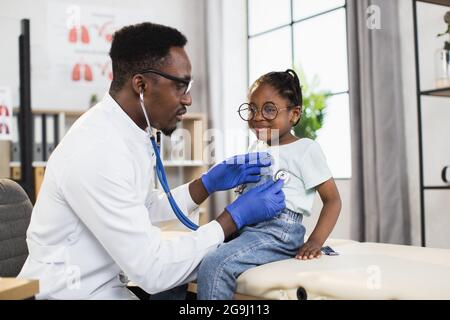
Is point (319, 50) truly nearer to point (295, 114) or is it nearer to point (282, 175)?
point (295, 114)

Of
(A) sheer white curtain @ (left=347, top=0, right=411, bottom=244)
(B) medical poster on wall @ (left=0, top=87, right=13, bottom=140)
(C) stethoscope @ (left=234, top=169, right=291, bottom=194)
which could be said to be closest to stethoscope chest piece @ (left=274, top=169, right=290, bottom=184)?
(C) stethoscope @ (left=234, top=169, right=291, bottom=194)

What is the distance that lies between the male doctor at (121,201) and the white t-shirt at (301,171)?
0.08 metres

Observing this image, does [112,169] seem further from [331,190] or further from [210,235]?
[331,190]

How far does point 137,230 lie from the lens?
41.9 inches

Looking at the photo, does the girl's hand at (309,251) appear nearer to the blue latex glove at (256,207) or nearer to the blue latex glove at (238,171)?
the blue latex glove at (256,207)

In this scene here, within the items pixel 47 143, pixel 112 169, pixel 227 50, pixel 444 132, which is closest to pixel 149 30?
pixel 112 169

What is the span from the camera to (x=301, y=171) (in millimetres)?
1349

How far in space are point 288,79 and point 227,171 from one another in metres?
0.31

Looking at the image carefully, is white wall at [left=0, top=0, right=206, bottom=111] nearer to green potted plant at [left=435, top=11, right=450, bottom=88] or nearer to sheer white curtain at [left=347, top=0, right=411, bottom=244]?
sheer white curtain at [left=347, top=0, right=411, bottom=244]

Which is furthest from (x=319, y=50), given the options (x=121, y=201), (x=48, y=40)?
(x=121, y=201)

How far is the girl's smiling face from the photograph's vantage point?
1434mm

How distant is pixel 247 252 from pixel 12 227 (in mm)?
648

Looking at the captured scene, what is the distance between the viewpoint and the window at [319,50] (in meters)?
3.54

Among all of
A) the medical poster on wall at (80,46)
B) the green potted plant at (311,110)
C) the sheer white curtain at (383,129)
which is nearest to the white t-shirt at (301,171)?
the sheer white curtain at (383,129)
